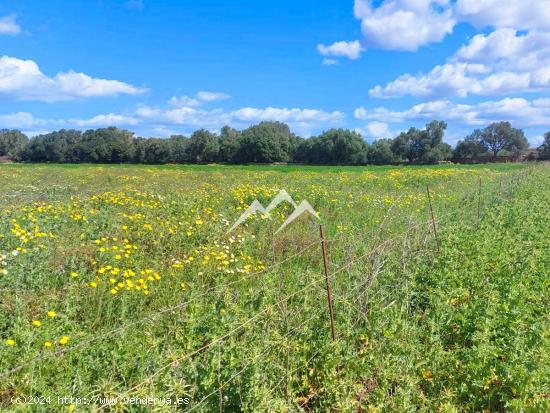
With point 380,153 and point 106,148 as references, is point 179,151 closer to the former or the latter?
point 106,148

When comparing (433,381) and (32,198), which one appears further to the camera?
(32,198)

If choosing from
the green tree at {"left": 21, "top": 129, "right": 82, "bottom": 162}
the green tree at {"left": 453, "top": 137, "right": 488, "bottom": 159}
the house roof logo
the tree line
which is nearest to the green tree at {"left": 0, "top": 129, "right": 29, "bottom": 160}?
the green tree at {"left": 21, "top": 129, "right": 82, "bottom": 162}

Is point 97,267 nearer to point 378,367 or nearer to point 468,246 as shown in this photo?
point 378,367

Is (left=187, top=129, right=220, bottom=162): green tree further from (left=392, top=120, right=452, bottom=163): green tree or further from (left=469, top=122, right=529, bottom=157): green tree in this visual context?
(left=469, top=122, right=529, bottom=157): green tree

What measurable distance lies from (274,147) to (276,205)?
6900cm

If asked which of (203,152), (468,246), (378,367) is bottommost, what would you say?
(378,367)

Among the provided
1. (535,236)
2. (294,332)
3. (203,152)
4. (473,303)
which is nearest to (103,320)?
(294,332)

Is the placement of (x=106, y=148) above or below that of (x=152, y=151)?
above

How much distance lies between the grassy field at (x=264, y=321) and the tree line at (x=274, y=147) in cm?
7125

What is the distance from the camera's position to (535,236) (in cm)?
693

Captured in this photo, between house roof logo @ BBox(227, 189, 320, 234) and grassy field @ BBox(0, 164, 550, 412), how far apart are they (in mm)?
930

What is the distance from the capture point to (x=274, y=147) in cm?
7881

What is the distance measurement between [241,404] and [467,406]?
1730mm

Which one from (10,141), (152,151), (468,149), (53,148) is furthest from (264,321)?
(10,141)
